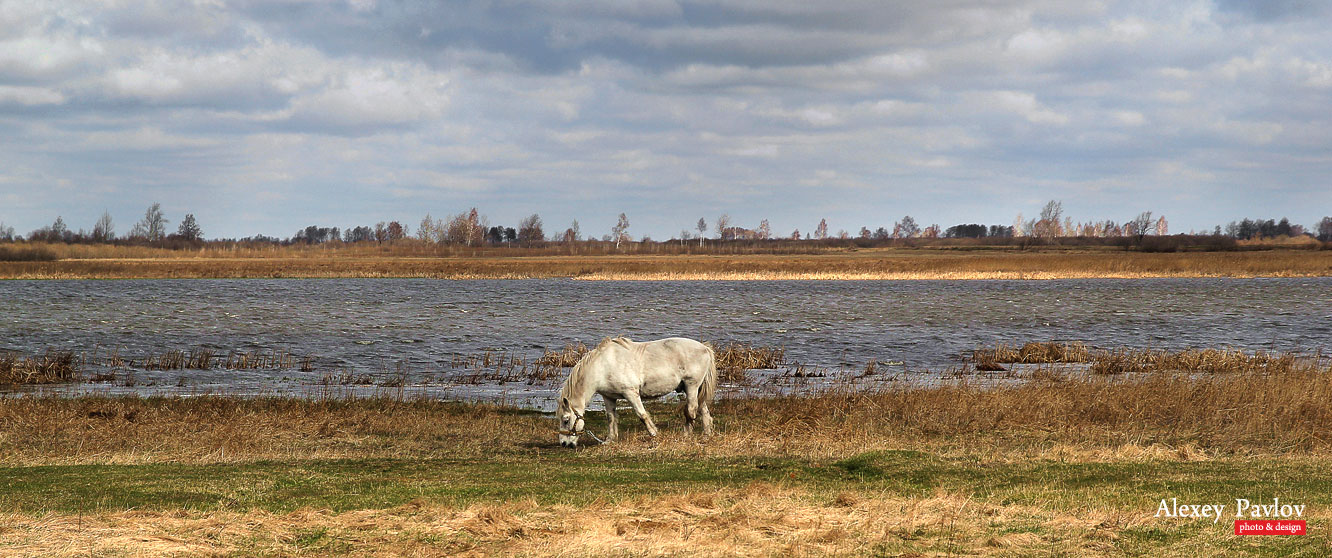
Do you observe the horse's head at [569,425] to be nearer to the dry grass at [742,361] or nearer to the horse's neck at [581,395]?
the horse's neck at [581,395]

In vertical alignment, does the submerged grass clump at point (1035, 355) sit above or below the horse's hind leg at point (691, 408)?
below

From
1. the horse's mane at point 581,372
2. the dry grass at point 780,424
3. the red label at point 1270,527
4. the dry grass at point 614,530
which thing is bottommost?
the dry grass at point 780,424

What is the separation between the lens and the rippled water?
3838cm

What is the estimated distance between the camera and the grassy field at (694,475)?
9375 millimetres

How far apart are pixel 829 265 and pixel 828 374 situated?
8315 cm

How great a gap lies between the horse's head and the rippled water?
15.0 meters

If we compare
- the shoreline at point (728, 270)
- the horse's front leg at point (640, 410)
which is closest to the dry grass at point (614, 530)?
the horse's front leg at point (640, 410)

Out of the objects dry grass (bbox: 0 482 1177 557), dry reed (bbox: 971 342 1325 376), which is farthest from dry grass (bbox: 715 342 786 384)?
dry grass (bbox: 0 482 1177 557)

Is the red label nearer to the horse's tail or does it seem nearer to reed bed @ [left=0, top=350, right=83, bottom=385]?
the horse's tail

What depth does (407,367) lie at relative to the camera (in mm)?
32406

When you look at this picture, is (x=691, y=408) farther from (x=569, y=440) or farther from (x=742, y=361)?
(x=742, y=361)

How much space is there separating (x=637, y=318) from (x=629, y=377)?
122 feet

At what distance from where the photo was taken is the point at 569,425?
16266 mm

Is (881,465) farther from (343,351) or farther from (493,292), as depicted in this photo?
(493,292)
